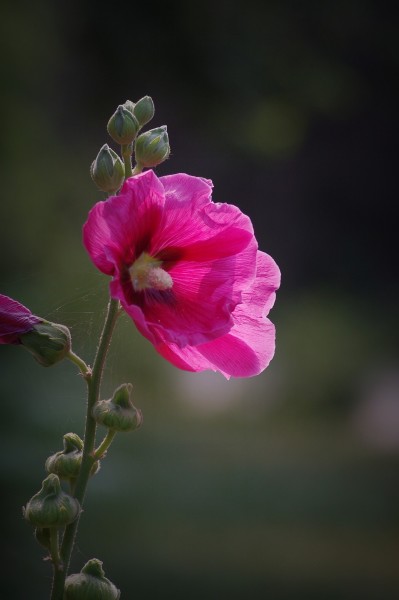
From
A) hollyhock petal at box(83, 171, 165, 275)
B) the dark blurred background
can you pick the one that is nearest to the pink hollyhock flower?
hollyhock petal at box(83, 171, 165, 275)

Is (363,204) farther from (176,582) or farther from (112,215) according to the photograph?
(112,215)

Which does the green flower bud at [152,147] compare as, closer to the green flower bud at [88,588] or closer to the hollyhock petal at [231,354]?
the hollyhock petal at [231,354]

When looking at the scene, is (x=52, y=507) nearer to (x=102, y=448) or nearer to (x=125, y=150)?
(x=102, y=448)

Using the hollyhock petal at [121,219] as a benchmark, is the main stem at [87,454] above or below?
below

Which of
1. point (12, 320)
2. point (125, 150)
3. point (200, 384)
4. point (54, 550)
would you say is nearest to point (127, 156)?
point (125, 150)

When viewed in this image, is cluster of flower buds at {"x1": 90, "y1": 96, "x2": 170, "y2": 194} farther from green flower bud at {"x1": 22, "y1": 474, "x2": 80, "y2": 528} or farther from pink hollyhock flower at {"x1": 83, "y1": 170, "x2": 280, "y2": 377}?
green flower bud at {"x1": 22, "y1": 474, "x2": 80, "y2": 528}

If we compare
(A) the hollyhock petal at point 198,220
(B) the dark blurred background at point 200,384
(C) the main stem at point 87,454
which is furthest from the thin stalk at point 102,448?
(B) the dark blurred background at point 200,384
